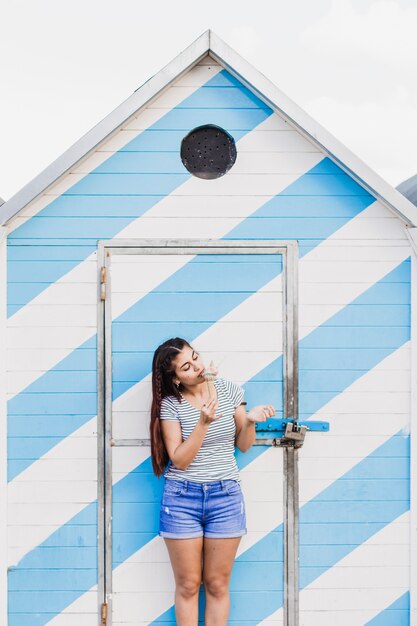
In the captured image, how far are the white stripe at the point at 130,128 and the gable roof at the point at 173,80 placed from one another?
0.19ft

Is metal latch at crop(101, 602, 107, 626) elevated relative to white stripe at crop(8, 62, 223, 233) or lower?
lower

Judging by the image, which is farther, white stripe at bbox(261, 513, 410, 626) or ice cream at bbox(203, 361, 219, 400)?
white stripe at bbox(261, 513, 410, 626)

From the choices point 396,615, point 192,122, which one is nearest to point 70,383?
point 192,122

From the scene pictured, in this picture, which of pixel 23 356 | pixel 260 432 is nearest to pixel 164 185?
pixel 23 356

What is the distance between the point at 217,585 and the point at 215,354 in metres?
1.11

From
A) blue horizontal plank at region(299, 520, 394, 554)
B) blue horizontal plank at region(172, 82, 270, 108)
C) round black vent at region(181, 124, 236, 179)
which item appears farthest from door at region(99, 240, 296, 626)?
blue horizontal plank at region(172, 82, 270, 108)

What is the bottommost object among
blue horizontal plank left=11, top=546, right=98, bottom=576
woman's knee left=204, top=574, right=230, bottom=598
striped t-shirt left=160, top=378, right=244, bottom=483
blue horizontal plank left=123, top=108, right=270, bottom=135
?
woman's knee left=204, top=574, right=230, bottom=598

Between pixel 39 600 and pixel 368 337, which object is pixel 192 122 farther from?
pixel 39 600

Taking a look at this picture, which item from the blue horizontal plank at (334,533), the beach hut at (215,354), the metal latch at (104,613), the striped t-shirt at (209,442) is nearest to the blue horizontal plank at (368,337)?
the beach hut at (215,354)

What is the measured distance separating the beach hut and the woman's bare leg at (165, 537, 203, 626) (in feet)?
0.83

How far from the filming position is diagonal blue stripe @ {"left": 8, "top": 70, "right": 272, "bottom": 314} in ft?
10.2

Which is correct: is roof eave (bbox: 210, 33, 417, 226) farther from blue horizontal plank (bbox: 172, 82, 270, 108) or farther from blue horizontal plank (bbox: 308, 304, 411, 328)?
blue horizontal plank (bbox: 308, 304, 411, 328)

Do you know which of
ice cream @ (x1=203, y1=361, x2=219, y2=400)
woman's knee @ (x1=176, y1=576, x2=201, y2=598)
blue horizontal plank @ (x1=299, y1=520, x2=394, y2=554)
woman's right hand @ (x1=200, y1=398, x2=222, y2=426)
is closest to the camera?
woman's right hand @ (x1=200, y1=398, x2=222, y2=426)

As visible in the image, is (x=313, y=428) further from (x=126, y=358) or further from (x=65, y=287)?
(x=65, y=287)
